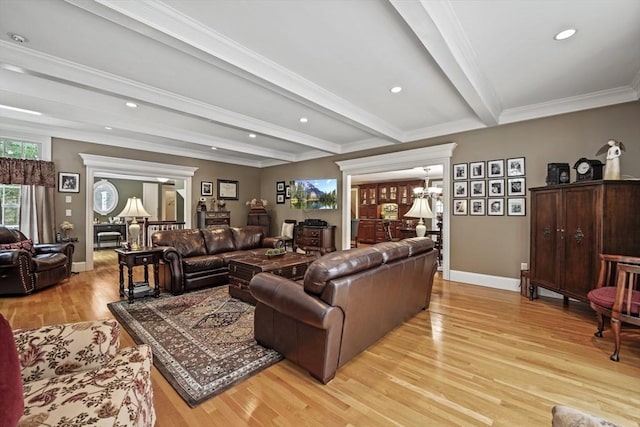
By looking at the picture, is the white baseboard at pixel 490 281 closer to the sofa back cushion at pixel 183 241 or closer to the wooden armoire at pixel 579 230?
the wooden armoire at pixel 579 230

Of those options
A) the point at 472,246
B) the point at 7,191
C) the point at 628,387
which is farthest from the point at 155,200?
the point at 628,387

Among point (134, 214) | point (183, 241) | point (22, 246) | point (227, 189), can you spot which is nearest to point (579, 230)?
point (183, 241)

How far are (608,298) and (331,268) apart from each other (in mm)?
2628

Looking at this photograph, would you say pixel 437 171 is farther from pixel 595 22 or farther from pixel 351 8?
pixel 351 8

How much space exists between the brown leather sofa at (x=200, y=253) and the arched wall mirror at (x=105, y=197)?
7.73 meters

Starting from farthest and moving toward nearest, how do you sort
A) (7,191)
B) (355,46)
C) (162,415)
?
(7,191), (355,46), (162,415)

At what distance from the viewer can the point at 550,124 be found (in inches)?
161

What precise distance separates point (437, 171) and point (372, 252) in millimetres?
7206

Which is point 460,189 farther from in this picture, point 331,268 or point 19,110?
point 19,110

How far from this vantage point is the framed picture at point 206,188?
7484 millimetres

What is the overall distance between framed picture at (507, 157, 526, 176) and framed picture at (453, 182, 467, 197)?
26.3 inches

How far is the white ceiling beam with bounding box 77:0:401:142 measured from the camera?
2.03 m

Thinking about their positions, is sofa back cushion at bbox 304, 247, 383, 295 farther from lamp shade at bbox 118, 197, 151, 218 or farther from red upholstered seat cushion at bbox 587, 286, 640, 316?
lamp shade at bbox 118, 197, 151, 218

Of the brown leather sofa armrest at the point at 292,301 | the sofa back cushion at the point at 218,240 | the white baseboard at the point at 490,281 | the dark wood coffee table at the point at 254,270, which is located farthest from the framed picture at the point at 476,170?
the sofa back cushion at the point at 218,240
